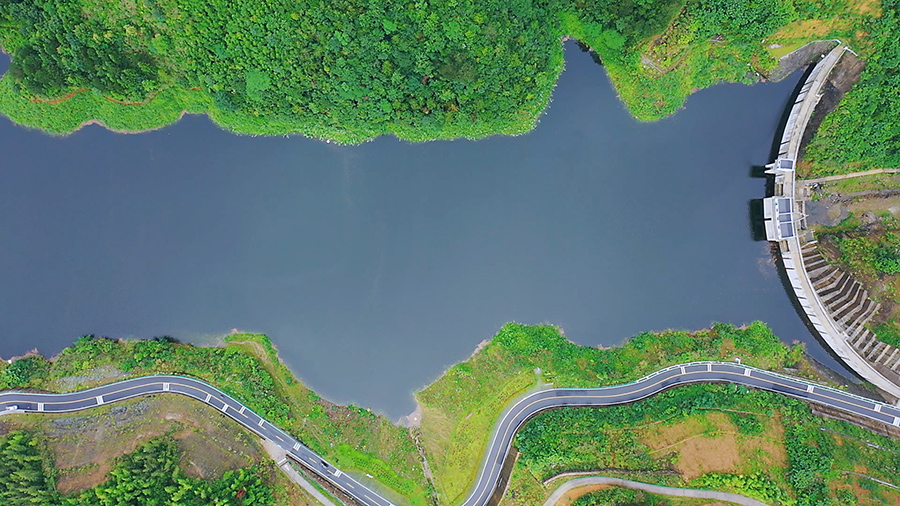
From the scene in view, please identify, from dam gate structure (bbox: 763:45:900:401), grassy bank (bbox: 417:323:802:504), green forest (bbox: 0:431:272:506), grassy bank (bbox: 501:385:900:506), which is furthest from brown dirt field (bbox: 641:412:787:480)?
green forest (bbox: 0:431:272:506)

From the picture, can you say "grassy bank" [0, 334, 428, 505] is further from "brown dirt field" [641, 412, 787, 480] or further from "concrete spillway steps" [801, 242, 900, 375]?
"concrete spillway steps" [801, 242, 900, 375]

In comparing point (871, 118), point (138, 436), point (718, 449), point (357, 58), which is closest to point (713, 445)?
point (718, 449)

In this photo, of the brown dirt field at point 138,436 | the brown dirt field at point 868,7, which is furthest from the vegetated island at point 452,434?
the brown dirt field at point 868,7

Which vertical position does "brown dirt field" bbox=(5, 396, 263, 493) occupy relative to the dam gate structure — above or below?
below

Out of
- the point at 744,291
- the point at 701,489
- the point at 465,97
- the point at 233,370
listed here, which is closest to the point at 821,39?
the point at 744,291

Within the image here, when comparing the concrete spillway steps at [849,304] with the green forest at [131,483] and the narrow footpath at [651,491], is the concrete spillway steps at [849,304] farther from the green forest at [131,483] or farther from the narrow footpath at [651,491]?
the green forest at [131,483]

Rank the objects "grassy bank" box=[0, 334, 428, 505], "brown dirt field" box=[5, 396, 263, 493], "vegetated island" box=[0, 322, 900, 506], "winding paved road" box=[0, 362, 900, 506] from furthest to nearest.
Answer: "grassy bank" box=[0, 334, 428, 505] < "winding paved road" box=[0, 362, 900, 506] < "brown dirt field" box=[5, 396, 263, 493] < "vegetated island" box=[0, 322, 900, 506]
